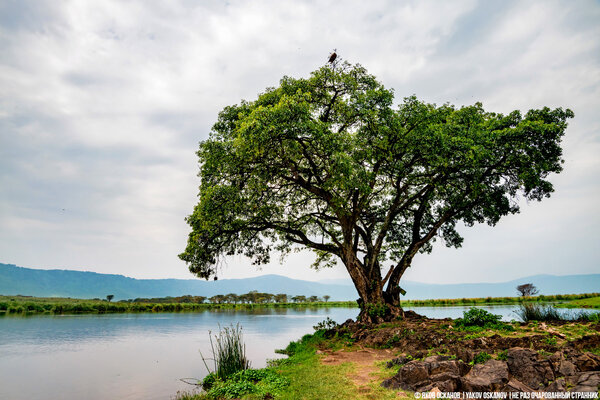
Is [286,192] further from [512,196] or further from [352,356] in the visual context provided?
[512,196]

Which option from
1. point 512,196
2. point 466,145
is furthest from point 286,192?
point 512,196

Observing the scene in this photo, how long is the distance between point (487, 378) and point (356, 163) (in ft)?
31.7

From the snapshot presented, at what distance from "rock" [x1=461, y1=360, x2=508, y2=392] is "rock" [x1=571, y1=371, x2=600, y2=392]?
1069 millimetres

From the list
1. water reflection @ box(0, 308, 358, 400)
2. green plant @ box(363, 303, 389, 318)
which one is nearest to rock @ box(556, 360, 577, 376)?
water reflection @ box(0, 308, 358, 400)

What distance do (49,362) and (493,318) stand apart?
18233 millimetres

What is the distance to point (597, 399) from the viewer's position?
4.39m

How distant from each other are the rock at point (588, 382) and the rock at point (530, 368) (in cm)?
59

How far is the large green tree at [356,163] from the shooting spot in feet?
44.5

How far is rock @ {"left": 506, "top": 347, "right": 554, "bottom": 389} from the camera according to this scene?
5738 mm

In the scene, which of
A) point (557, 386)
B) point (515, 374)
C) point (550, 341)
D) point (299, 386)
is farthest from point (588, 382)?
point (299, 386)

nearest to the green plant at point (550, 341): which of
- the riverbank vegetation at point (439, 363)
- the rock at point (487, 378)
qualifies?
the riverbank vegetation at point (439, 363)

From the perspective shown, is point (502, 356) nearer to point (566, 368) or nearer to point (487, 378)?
point (566, 368)

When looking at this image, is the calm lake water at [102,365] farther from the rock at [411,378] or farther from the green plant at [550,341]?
the green plant at [550,341]

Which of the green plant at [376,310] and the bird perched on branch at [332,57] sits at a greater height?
the bird perched on branch at [332,57]
